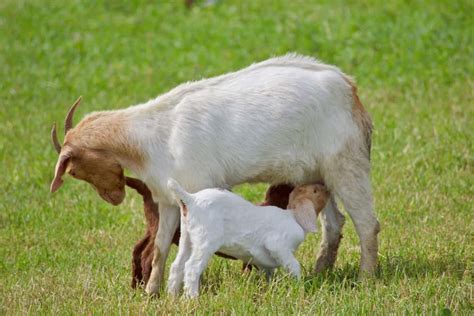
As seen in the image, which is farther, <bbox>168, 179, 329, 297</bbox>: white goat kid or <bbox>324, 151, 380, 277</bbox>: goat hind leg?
<bbox>324, 151, 380, 277</bbox>: goat hind leg

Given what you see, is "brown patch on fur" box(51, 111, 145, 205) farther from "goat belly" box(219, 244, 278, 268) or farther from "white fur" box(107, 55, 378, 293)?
"goat belly" box(219, 244, 278, 268)

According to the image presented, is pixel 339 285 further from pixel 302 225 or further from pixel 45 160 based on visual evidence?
pixel 45 160

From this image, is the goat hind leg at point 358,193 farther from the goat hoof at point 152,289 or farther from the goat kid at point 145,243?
the goat hoof at point 152,289

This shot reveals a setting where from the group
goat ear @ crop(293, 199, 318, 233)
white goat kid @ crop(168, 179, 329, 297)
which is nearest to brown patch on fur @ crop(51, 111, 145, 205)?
white goat kid @ crop(168, 179, 329, 297)

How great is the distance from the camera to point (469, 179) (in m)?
8.77

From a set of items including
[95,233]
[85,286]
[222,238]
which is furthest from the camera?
[95,233]

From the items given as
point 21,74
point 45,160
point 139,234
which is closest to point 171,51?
point 21,74

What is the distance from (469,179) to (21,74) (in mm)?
6662

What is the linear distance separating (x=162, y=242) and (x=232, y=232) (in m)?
0.60

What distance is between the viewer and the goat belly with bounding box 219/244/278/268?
6.27 meters

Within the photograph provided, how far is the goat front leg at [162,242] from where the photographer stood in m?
6.59

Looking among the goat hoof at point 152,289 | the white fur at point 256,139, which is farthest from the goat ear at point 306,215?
the goat hoof at point 152,289

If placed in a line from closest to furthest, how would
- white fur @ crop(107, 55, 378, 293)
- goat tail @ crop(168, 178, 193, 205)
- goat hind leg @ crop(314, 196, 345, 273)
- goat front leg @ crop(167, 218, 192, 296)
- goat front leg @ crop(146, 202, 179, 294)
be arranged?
goat tail @ crop(168, 178, 193, 205) → goat front leg @ crop(167, 218, 192, 296) → white fur @ crop(107, 55, 378, 293) → goat front leg @ crop(146, 202, 179, 294) → goat hind leg @ crop(314, 196, 345, 273)

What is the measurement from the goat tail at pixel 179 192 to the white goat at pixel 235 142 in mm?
294
